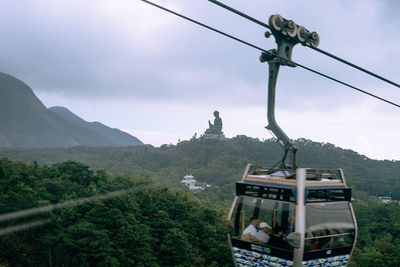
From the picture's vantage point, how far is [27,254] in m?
18.6

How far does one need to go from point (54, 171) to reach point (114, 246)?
1152 cm

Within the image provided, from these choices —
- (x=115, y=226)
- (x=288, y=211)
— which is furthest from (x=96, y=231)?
(x=288, y=211)

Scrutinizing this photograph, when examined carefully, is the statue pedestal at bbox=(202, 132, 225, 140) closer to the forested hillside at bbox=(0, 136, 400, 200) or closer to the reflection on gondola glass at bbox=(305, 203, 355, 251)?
the forested hillside at bbox=(0, 136, 400, 200)

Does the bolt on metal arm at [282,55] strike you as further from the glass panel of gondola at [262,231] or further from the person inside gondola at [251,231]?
the person inside gondola at [251,231]

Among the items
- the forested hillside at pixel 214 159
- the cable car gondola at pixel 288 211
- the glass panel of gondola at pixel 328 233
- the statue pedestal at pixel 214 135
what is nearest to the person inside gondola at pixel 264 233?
the cable car gondola at pixel 288 211

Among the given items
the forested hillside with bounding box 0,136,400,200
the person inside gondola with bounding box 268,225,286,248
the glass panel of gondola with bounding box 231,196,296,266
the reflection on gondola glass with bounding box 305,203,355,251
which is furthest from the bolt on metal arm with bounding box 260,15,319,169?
the forested hillside with bounding box 0,136,400,200

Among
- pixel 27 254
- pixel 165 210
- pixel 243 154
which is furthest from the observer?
pixel 243 154

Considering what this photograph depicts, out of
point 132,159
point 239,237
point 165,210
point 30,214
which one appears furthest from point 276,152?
point 239,237

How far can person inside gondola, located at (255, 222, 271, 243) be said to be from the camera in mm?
7070

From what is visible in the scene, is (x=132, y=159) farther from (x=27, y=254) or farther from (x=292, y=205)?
(x=292, y=205)

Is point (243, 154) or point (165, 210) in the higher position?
point (243, 154)

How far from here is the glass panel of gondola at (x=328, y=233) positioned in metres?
6.54

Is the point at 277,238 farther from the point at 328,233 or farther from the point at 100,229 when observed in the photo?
the point at 100,229

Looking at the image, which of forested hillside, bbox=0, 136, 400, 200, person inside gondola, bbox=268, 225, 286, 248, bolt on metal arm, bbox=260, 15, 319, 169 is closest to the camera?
person inside gondola, bbox=268, 225, 286, 248
